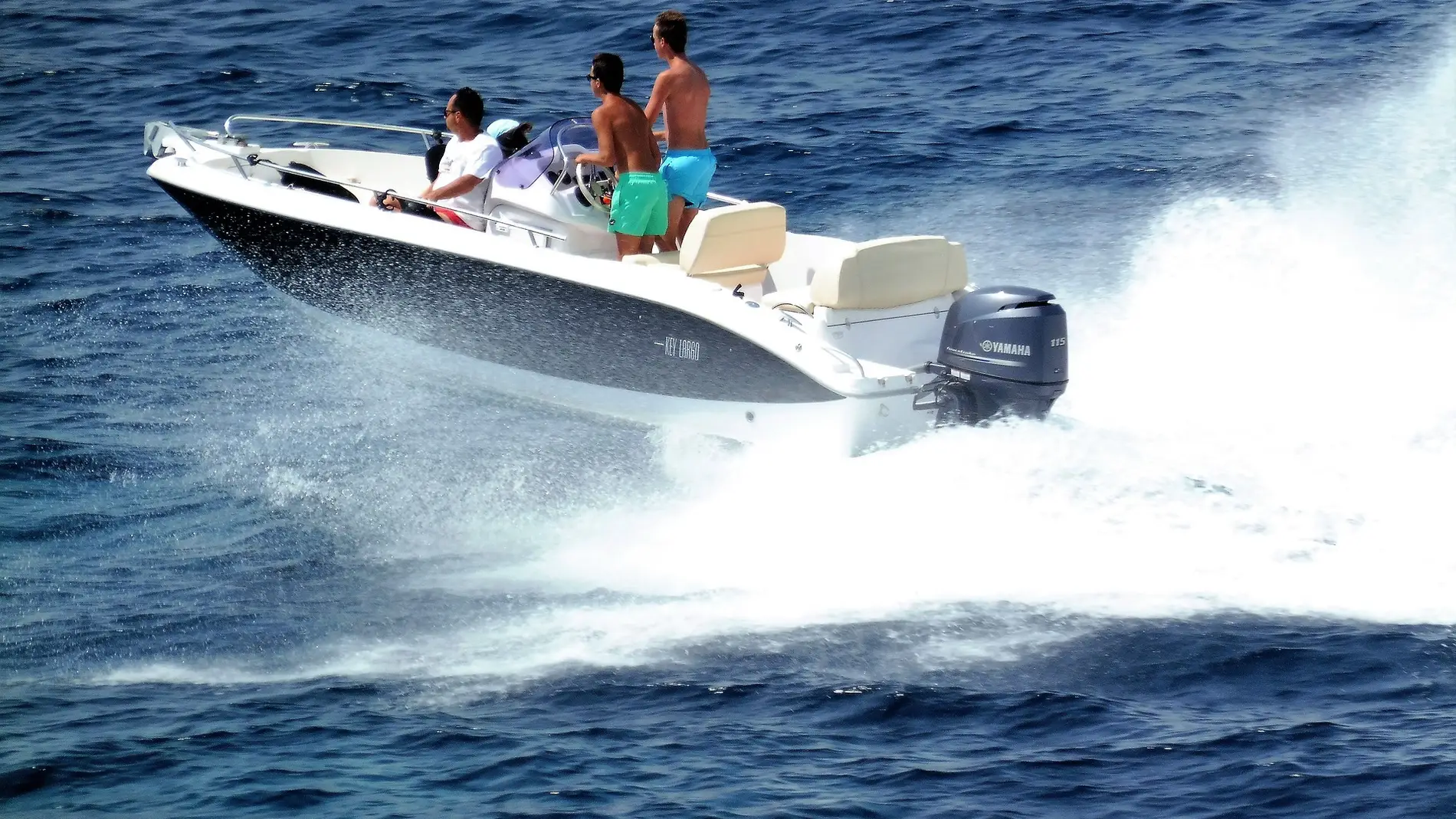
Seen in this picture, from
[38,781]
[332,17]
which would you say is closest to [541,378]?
[38,781]

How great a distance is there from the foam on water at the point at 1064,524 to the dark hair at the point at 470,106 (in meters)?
1.69

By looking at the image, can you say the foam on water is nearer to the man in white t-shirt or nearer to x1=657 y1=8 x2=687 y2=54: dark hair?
the man in white t-shirt

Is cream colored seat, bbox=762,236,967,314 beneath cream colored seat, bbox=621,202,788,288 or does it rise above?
beneath

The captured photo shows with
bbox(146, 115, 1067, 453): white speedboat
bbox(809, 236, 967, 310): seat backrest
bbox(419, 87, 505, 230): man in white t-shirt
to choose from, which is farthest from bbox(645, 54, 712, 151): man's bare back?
bbox(809, 236, 967, 310): seat backrest

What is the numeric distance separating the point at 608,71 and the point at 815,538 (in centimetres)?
208

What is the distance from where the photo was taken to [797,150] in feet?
36.3

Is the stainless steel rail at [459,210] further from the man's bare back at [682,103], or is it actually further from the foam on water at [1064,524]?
the foam on water at [1064,524]

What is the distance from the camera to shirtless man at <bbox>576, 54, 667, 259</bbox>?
6.56 meters

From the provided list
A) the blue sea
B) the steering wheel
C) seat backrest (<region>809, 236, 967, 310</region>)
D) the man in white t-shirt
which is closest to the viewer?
the blue sea

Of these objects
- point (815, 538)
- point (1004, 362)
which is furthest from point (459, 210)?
point (1004, 362)

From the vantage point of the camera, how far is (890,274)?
6234 millimetres

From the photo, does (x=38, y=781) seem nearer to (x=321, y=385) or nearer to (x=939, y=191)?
(x=321, y=385)

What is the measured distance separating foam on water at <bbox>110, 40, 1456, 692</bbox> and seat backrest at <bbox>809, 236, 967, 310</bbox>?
62cm

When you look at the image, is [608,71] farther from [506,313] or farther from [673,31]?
[506,313]
